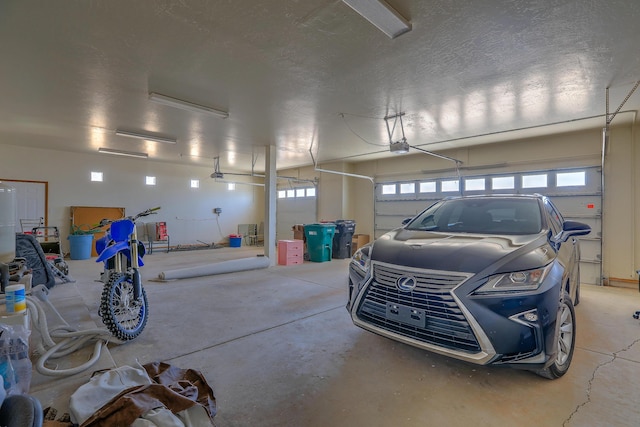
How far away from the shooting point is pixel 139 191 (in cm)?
959

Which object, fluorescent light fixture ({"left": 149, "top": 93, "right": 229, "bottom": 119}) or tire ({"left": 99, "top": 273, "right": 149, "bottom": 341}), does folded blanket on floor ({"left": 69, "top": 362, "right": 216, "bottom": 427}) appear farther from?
fluorescent light fixture ({"left": 149, "top": 93, "right": 229, "bottom": 119})

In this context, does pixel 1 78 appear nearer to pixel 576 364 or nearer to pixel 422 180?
pixel 576 364

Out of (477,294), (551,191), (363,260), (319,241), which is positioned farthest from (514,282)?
(319,241)

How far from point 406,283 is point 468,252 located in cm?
47

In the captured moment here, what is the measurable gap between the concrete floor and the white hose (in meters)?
0.06

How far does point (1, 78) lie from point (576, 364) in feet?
21.7

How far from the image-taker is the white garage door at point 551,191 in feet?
18.7

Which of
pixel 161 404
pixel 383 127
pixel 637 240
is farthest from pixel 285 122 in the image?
pixel 637 240

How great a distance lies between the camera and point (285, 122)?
17.9 feet

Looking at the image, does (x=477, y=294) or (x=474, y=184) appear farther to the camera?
(x=474, y=184)

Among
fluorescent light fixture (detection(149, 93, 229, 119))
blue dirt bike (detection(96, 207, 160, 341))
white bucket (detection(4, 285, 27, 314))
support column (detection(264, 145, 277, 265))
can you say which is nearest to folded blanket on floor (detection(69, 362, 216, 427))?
white bucket (detection(4, 285, 27, 314))

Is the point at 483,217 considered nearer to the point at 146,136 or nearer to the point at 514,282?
the point at 514,282

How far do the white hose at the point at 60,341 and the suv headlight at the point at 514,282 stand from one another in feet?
9.15

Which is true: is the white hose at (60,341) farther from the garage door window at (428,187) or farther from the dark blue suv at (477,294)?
the garage door window at (428,187)
